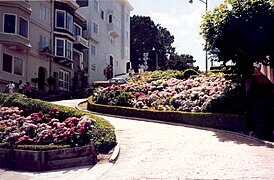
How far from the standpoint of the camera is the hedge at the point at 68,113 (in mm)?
12672

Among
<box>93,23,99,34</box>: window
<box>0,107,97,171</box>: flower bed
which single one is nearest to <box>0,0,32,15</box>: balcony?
<box>93,23,99,34</box>: window

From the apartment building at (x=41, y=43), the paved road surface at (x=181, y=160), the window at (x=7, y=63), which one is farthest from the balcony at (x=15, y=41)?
the paved road surface at (x=181, y=160)

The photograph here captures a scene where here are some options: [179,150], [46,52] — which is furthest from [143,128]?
[46,52]

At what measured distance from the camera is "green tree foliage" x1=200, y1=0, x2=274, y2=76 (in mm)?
17141

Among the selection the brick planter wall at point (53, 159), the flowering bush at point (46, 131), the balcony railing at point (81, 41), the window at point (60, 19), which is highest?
the window at point (60, 19)

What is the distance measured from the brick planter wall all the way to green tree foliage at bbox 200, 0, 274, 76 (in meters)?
8.89

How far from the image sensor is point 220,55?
62.0 feet

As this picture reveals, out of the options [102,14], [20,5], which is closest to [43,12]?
[20,5]

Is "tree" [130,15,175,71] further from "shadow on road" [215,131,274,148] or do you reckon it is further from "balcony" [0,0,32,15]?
"shadow on road" [215,131,274,148]

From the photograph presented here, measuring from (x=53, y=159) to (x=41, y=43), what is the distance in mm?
26897

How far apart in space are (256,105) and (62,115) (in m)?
7.36

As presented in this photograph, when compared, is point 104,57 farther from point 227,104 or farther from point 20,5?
point 227,104

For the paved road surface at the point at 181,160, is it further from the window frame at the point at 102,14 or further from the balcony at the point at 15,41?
the window frame at the point at 102,14

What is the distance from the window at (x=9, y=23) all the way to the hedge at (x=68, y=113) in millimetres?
13531
